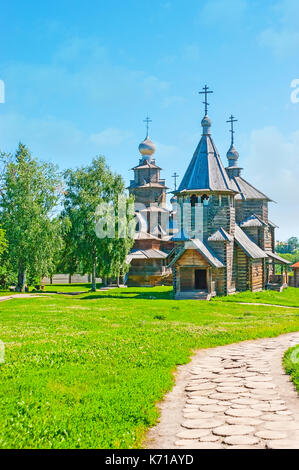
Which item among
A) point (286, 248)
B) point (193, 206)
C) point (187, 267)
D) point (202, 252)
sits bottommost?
point (187, 267)

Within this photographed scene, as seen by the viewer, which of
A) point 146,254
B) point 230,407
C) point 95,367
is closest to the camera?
point 230,407

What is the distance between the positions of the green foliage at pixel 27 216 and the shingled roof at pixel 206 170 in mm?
11697

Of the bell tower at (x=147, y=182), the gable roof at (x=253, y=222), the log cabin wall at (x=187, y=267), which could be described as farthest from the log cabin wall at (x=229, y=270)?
the bell tower at (x=147, y=182)

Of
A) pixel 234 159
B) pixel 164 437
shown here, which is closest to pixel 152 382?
pixel 164 437

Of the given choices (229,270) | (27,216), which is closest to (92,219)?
(27,216)

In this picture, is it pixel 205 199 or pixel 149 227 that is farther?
pixel 149 227

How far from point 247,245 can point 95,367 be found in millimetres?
29412

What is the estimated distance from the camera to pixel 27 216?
127 ft

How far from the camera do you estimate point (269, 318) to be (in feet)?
70.8

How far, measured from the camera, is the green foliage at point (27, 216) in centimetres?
3866

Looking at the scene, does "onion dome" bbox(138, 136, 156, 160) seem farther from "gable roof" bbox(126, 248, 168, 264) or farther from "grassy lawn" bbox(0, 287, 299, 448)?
"grassy lawn" bbox(0, 287, 299, 448)

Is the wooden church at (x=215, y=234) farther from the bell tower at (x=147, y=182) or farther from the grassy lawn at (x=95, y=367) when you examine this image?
the bell tower at (x=147, y=182)

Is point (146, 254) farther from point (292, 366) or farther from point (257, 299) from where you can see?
point (292, 366)

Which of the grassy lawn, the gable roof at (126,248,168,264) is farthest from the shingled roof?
the grassy lawn
